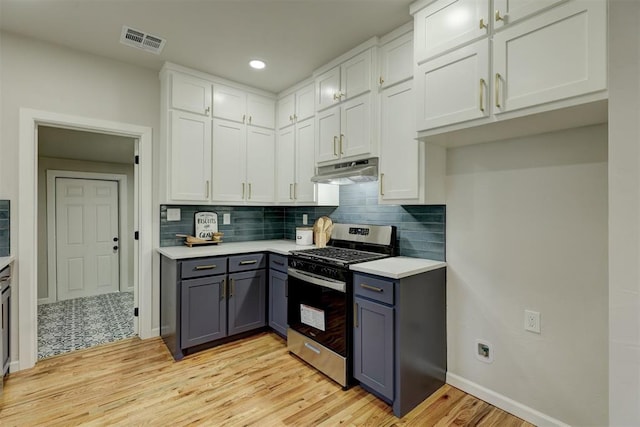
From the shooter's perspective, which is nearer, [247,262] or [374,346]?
[374,346]

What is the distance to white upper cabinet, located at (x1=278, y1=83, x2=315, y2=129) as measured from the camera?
3.12 meters

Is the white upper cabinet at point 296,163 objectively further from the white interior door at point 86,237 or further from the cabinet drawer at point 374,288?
the white interior door at point 86,237

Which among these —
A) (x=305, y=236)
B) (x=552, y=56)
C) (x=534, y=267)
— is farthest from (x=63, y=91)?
(x=534, y=267)

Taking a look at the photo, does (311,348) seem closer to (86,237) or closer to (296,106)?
(296,106)

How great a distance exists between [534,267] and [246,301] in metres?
2.34

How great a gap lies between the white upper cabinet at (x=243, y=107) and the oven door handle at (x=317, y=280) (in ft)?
5.65

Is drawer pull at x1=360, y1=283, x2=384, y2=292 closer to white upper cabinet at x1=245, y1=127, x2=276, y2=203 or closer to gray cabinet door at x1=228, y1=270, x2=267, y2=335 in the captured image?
gray cabinet door at x1=228, y1=270, x2=267, y2=335

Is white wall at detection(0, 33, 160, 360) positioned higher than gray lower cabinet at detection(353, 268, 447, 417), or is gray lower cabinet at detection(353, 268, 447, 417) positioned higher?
white wall at detection(0, 33, 160, 360)

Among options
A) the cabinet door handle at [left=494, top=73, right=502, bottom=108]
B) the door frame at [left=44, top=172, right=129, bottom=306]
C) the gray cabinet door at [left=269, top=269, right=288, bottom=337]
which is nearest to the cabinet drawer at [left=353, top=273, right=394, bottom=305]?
the gray cabinet door at [left=269, top=269, right=288, bottom=337]

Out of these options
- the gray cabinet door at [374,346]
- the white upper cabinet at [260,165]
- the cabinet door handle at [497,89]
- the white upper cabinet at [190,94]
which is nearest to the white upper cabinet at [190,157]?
the white upper cabinet at [190,94]

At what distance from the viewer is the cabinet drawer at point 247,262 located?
2.88 metres

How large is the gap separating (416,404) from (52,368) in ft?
9.16

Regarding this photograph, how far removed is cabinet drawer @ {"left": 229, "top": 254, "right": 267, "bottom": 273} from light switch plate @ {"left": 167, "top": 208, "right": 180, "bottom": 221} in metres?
0.82

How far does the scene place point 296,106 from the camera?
3309 mm
